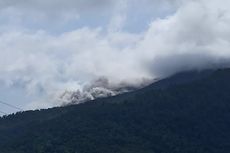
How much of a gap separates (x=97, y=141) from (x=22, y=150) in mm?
21893

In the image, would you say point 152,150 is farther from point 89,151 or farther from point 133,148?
point 89,151

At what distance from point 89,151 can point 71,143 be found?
8.52 meters

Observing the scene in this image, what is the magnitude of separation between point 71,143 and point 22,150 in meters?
14.0

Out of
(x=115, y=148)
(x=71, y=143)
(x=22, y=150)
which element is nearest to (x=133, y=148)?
(x=115, y=148)

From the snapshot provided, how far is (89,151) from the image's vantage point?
19000cm

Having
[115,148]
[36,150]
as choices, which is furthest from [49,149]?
[115,148]

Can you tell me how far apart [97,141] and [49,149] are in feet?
50.8

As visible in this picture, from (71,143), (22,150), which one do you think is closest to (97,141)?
(71,143)

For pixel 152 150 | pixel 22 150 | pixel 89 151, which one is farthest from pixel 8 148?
pixel 152 150

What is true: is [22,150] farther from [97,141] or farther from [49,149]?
[97,141]

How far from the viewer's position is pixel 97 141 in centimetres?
19975

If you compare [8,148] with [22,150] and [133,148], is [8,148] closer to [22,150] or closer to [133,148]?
[22,150]

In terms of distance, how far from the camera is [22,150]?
19175 centimetres

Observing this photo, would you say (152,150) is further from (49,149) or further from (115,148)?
(49,149)
